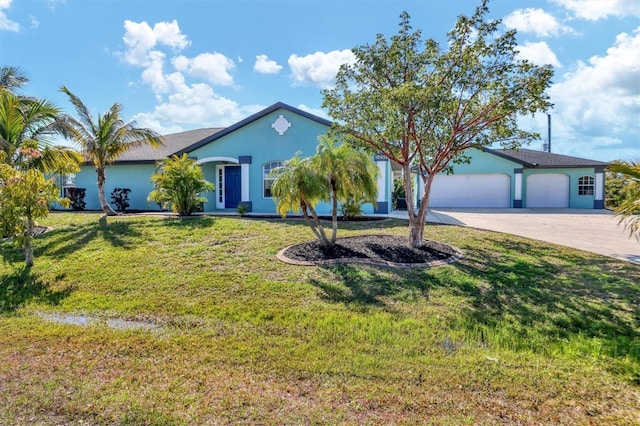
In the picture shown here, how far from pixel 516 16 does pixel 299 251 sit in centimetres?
776

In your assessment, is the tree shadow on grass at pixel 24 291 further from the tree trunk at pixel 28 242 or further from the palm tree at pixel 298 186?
the palm tree at pixel 298 186

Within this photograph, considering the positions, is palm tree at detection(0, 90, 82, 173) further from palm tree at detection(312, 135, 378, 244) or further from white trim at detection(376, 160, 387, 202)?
white trim at detection(376, 160, 387, 202)

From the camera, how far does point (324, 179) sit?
812cm

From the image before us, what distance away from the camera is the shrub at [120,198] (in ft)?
64.7

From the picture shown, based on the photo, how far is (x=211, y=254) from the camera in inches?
341

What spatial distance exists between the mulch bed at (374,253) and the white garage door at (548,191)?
63.8ft

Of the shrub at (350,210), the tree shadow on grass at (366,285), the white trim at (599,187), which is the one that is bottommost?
the tree shadow on grass at (366,285)

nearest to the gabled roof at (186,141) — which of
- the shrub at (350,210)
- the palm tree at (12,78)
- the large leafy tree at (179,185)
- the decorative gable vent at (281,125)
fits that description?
the decorative gable vent at (281,125)

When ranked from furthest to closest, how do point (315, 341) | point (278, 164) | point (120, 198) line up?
point (120, 198) < point (278, 164) < point (315, 341)

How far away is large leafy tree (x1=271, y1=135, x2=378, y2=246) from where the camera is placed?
793cm

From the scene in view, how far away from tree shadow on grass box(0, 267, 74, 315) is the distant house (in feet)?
23.1

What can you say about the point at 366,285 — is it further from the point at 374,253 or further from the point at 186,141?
the point at 186,141

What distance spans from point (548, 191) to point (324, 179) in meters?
23.0

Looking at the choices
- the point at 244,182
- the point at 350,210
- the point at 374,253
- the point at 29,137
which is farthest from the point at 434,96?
the point at 29,137
